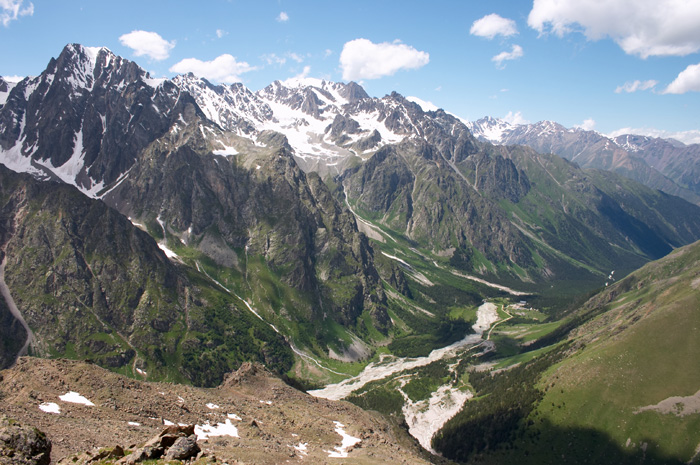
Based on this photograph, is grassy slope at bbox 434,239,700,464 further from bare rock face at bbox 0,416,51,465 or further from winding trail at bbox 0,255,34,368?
winding trail at bbox 0,255,34,368

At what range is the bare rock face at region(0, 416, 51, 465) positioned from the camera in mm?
33312

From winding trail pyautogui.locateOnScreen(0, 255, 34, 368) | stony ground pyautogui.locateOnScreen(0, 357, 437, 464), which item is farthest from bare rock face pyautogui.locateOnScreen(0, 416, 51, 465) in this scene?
winding trail pyautogui.locateOnScreen(0, 255, 34, 368)

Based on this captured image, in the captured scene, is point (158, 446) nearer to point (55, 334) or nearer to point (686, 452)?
point (686, 452)

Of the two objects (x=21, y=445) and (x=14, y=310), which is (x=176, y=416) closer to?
(x=21, y=445)

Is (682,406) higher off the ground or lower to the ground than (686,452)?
higher

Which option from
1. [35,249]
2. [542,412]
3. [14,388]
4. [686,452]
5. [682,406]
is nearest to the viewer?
[14,388]

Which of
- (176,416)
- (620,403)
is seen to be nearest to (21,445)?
(176,416)

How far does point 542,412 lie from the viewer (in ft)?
495

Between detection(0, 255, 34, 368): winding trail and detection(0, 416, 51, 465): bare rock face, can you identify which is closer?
detection(0, 416, 51, 465): bare rock face

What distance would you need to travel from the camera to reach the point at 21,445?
34.5 metres

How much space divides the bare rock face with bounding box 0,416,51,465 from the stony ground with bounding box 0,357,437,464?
8.68 metres

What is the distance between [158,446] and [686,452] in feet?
480

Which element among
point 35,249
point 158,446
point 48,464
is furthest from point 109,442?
point 35,249

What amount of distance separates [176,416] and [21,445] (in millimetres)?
34561
